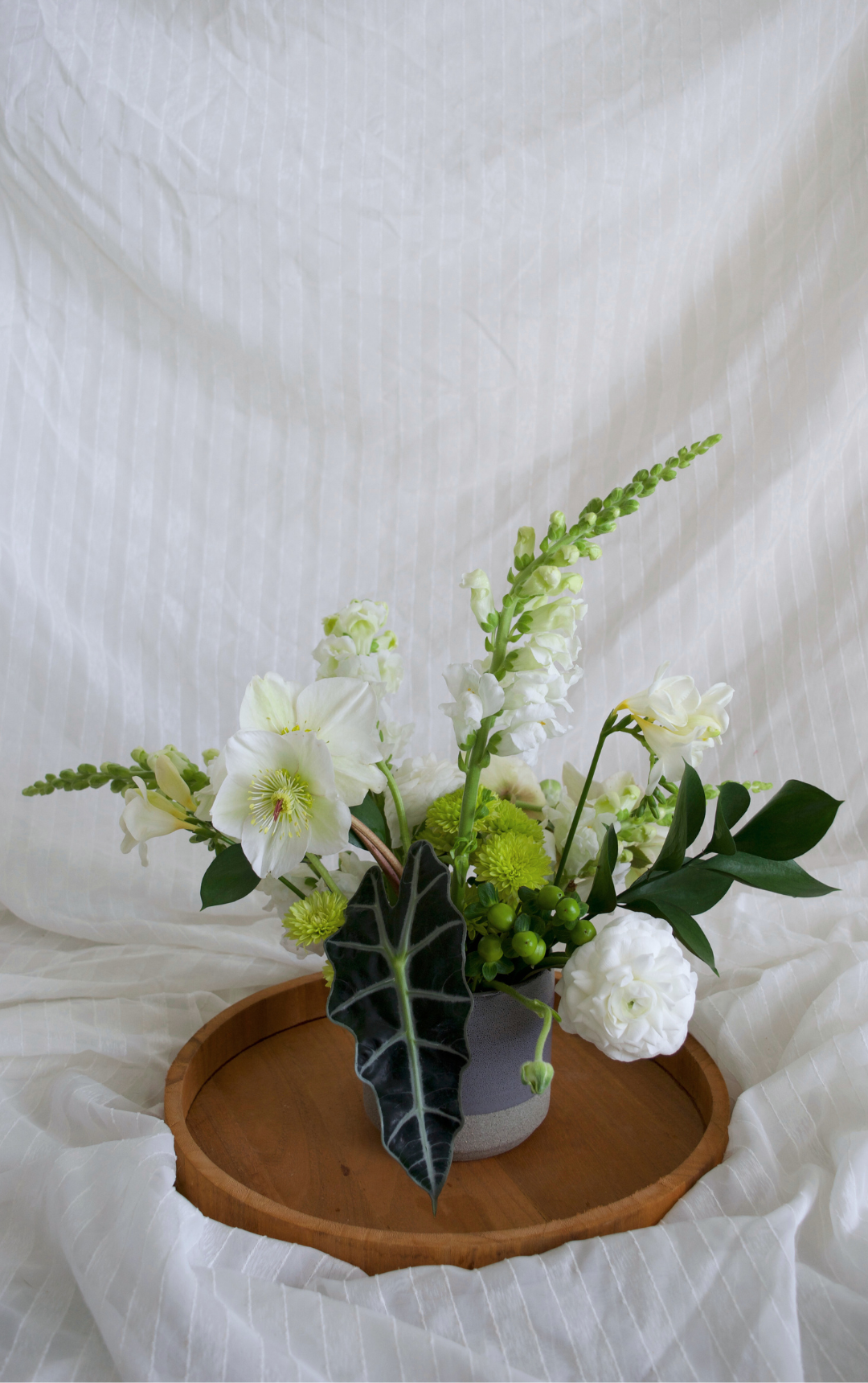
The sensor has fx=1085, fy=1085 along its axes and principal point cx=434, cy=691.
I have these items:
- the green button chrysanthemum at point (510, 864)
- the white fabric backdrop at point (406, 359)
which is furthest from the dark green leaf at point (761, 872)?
the white fabric backdrop at point (406, 359)

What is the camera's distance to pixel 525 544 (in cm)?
73

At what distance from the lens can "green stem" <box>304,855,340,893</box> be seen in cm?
77

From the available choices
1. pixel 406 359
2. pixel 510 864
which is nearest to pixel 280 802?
pixel 510 864

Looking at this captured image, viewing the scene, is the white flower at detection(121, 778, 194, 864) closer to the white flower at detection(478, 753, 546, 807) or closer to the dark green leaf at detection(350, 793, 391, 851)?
the dark green leaf at detection(350, 793, 391, 851)

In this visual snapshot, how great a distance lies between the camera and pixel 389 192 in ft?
4.93

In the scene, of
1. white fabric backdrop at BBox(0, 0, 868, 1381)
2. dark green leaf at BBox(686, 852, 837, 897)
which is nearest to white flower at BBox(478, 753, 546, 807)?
dark green leaf at BBox(686, 852, 837, 897)

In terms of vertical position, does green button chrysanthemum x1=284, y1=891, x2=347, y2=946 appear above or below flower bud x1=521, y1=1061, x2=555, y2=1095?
above

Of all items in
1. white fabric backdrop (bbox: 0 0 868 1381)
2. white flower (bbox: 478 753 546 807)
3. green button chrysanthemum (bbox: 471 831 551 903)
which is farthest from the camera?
white fabric backdrop (bbox: 0 0 868 1381)

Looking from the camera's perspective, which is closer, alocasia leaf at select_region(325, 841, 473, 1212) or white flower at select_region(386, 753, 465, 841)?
alocasia leaf at select_region(325, 841, 473, 1212)

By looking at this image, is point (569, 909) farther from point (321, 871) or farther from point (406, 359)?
point (406, 359)

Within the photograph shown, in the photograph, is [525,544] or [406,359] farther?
[406,359]

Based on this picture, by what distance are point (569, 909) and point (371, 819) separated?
162 millimetres

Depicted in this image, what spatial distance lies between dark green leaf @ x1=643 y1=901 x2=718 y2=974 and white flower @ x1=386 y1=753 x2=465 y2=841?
0.57 feet

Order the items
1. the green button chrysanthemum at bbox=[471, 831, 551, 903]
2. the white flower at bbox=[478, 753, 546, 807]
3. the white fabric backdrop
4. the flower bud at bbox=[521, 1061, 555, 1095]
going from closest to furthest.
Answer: the flower bud at bbox=[521, 1061, 555, 1095] < the green button chrysanthemum at bbox=[471, 831, 551, 903] < the white flower at bbox=[478, 753, 546, 807] < the white fabric backdrop
